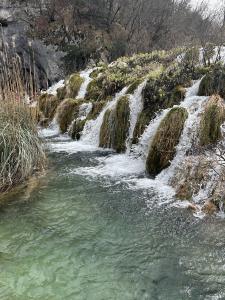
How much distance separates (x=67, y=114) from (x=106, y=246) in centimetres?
727

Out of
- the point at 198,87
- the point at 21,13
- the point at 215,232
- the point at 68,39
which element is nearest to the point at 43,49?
the point at 68,39

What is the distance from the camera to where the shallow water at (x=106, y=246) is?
3502 mm

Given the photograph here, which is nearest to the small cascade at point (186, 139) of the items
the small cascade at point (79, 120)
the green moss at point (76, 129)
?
the green moss at point (76, 129)

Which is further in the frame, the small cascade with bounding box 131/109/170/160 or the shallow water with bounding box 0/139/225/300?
the small cascade with bounding box 131/109/170/160

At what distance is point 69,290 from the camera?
3.48 meters

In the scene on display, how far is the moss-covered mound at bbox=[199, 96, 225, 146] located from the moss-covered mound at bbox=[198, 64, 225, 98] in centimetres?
84

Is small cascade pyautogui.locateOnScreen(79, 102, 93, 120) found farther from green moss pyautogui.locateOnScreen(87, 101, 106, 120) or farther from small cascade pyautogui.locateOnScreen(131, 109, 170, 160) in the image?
small cascade pyautogui.locateOnScreen(131, 109, 170, 160)

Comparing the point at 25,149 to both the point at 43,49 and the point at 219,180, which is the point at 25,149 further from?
the point at 43,49

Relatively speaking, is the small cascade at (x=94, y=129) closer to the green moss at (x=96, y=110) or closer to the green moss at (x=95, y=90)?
the green moss at (x=96, y=110)

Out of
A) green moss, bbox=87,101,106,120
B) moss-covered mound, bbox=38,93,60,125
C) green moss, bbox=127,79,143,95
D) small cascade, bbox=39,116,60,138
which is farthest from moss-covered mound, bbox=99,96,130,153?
moss-covered mound, bbox=38,93,60,125

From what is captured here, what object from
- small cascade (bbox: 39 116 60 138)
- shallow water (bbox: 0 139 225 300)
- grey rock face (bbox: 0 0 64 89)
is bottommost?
shallow water (bbox: 0 139 225 300)

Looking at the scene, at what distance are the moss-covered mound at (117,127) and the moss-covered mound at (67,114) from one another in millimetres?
2146

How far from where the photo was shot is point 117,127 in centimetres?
860

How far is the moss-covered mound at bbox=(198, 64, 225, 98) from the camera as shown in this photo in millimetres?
7298
